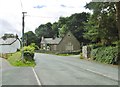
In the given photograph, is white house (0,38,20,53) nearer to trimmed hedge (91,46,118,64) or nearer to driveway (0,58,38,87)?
trimmed hedge (91,46,118,64)

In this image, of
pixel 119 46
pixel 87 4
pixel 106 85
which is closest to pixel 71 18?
pixel 87 4

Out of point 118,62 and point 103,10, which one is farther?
point 103,10

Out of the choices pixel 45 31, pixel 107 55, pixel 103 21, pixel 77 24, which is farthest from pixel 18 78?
pixel 45 31

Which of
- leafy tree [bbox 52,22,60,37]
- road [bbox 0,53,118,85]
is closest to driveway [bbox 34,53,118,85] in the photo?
road [bbox 0,53,118,85]

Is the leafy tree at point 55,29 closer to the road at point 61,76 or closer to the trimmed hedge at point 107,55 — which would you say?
the trimmed hedge at point 107,55

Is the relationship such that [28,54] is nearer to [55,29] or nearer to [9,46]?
[9,46]

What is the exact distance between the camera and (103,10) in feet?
140

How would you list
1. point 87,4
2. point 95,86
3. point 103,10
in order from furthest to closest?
point 87,4 → point 103,10 → point 95,86

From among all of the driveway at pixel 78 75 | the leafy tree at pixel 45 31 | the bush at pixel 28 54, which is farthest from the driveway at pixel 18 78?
the leafy tree at pixel 45 31

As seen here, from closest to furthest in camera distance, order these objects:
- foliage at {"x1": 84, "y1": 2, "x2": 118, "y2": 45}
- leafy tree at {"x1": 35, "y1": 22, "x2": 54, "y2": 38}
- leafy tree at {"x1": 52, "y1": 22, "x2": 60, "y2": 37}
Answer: foliage at {"x1": 84, "y1": 2, "x2": 118, "y2": 45}
leafy tree at {"x1": 52, "y1": 22, "x2": 60, "y2": 37}
leafy tree at {"x1": 35, "y1": 22, "x2": 54, "y2": 38}

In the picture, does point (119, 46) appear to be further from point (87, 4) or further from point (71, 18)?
point (71, 18)

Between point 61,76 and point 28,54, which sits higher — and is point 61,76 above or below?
below

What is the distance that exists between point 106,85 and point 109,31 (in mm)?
29168

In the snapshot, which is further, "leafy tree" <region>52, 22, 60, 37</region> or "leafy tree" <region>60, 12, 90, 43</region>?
"leafy tree" <region>52, 22, 60, 37</region>
